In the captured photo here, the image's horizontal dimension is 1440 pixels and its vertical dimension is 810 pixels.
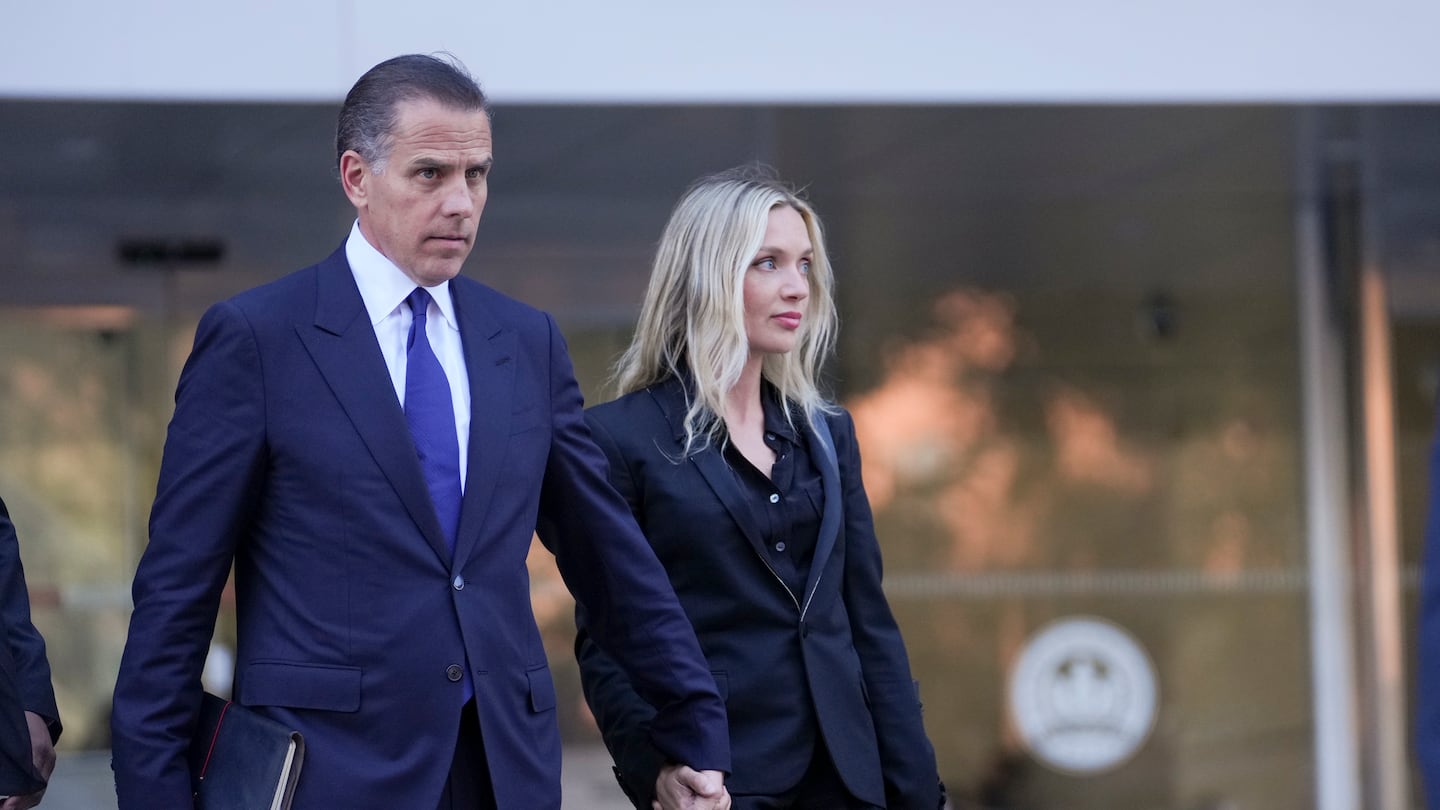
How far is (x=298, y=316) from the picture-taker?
111 inches

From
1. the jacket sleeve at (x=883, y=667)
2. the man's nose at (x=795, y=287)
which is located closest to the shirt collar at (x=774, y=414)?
the jacket sleeve at (x=883, y=667)

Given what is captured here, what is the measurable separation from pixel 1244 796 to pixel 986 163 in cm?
419

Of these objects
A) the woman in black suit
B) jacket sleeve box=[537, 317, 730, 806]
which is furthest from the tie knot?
the woman in black suit

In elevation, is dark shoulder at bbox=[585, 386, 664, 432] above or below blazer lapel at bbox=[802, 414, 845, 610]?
above

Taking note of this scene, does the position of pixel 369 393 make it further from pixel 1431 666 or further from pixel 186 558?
pixel 1431 666

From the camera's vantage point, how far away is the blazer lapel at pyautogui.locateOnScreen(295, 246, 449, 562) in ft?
9.02

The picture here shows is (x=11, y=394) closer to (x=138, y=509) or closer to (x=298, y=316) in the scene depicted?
(x=138, y=509)

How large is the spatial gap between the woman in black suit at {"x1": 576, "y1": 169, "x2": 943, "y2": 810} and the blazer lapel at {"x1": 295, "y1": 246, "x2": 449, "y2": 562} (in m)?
0.65

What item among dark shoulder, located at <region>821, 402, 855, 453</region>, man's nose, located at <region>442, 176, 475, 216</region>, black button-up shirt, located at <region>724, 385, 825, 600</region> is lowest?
black button-up shirt, located at <region>724, 385, 825, 600</region>

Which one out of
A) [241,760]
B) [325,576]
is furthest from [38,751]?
[325,576]

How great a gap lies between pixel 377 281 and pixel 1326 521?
25.6 feet

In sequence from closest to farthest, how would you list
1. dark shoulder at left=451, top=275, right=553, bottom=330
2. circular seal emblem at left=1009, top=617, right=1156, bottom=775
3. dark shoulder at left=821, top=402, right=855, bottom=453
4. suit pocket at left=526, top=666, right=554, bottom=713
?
suit pocket at left=526, top=666, right=554, bottom=713, dark shoulder at left=451, top=275, right=553, bottom=330, dark shoulder at left=821, top=402, right=855, bottom=453, circular seal emblem at left=1009, top=617, right=1156, bottom=775

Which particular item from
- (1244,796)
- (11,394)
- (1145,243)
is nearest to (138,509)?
(11,394)

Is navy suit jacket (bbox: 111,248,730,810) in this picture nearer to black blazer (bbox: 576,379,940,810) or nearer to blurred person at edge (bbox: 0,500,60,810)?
blurred person at edge (bbox: 0,500,60,810)
